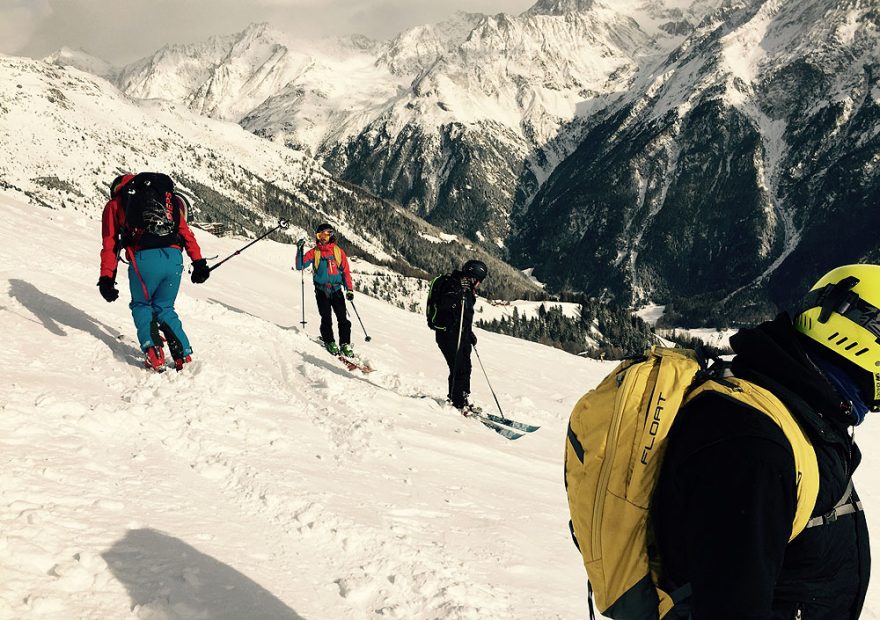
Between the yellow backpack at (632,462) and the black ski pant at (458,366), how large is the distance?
927 cm

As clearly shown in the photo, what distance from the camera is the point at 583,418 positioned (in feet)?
8.67

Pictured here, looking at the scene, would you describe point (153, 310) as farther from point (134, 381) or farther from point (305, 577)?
point (305, 577)

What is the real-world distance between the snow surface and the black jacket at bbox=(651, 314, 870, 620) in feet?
8.06

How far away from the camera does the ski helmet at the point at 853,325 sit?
8.04 ft

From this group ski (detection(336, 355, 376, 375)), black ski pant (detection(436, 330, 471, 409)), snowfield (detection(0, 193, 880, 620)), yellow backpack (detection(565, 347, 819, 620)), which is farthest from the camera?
ski (detection(336, 355, 376, 375))

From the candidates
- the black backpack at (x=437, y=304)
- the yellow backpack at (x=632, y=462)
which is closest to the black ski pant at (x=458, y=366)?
the black backpack at (x=437, y=304)

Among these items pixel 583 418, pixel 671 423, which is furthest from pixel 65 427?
pixel 671 423

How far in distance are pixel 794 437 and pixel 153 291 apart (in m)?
8.73

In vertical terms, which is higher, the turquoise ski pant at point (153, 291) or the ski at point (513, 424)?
the turquoise ski pant at point (153, 291)

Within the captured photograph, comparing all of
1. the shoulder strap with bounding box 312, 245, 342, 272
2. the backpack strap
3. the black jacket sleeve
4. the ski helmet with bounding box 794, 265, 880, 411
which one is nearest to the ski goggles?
the ski helmet with bounding box 794, 265, 880, 411

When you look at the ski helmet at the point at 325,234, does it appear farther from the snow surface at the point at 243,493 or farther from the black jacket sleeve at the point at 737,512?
the black jacket sleeve at the point at 737,512

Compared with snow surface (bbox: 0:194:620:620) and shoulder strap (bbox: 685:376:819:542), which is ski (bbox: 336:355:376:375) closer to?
snow surface (bbox: 0:194:620:620)

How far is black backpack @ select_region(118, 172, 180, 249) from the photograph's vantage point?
8.32m

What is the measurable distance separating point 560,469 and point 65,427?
719cm
